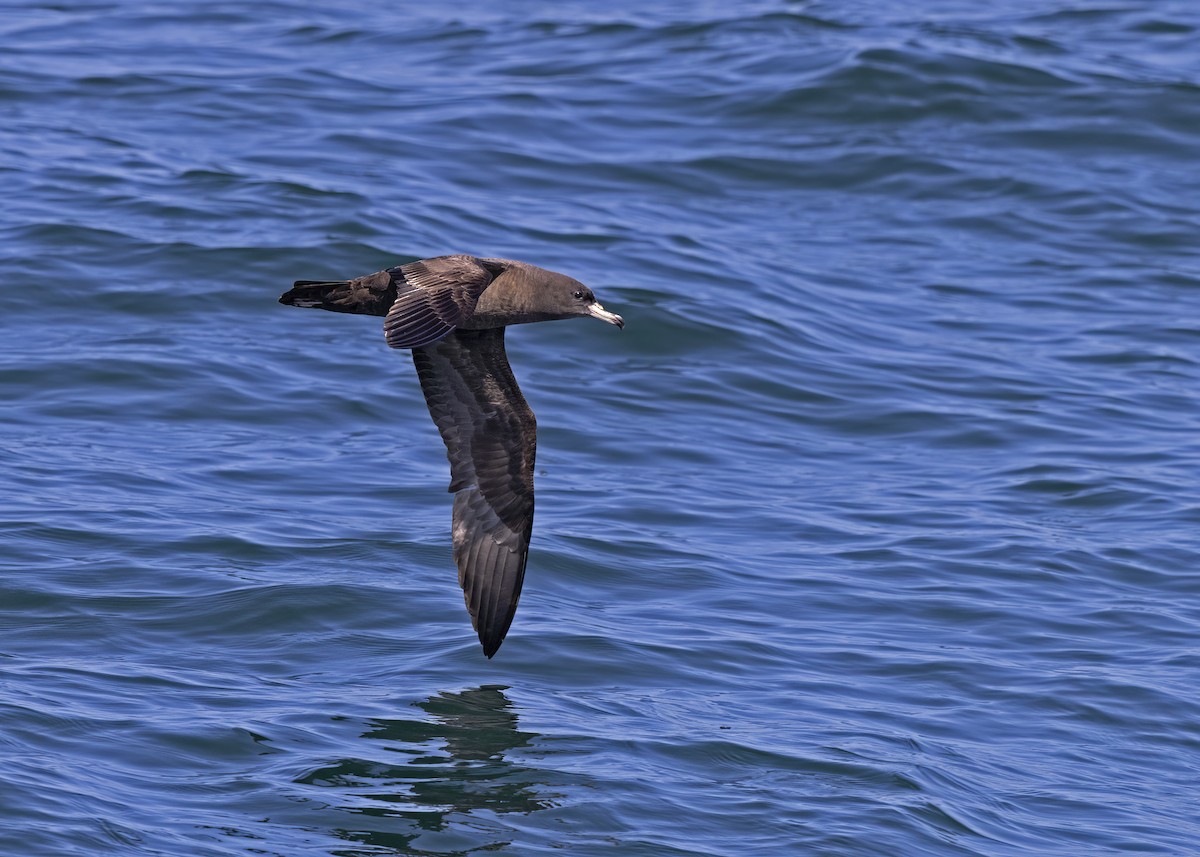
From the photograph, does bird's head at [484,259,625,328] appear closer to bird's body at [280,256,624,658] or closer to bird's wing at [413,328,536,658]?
bird's body at [280,256,624,658]

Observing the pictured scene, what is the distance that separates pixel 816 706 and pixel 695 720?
63 cm

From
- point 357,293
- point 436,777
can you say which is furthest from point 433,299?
point 436,777

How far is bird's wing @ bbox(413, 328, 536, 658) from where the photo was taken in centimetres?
884

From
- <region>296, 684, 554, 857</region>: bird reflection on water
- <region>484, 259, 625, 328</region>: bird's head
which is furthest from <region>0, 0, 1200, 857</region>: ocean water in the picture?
<region>484, 259, 625, 328</region>: bird's head

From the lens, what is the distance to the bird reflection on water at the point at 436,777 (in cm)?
731

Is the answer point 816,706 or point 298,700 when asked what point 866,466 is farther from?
point 298,700

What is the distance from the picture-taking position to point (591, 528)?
1070 cm

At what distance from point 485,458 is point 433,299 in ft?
5.55

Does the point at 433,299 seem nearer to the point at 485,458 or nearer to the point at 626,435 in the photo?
the point at 485,458

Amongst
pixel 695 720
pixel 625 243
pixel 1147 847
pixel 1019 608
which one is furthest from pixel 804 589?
pixel 625 243

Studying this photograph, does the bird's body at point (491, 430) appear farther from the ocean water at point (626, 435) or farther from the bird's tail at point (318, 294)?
the ocean water at point (626, 435)

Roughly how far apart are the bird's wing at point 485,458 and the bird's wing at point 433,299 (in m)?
0.80

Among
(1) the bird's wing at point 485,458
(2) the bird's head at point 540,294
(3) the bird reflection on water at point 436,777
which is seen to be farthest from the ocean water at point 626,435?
(2) the bird's head at point 540,294

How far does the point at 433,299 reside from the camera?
7.50m
